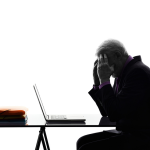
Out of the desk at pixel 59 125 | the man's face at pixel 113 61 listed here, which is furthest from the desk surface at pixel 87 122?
the man's face at pixel 113 61

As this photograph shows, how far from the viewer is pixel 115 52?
1710 millimetres

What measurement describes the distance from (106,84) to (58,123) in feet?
1.64

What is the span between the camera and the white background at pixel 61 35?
3.24 metres

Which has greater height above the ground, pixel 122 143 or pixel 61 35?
pixel 61 35

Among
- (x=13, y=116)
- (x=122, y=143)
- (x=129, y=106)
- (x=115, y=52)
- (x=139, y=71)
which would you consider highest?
(x=115, y=52)

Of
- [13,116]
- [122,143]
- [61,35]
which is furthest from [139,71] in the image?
[61,35]

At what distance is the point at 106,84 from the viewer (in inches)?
63.4

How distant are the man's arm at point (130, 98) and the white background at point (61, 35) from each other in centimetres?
176

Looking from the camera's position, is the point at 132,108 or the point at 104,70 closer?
the point at 132,108

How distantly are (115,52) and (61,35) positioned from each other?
1656mm

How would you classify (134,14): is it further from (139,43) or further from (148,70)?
(148,70)

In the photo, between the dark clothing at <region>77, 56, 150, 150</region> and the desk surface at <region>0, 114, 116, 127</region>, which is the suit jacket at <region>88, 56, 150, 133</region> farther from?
the desk surface at <region>0, 114, 116, 127</region>

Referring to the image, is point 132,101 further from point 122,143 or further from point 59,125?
point 59,125


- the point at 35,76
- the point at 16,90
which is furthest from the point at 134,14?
the point at 16,90
